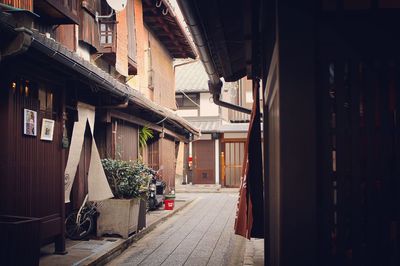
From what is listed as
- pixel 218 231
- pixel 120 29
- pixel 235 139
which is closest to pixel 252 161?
pixel 218 231

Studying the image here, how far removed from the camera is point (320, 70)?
3207 mm

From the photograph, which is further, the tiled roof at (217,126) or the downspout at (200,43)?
the tiled roof at (217,126)

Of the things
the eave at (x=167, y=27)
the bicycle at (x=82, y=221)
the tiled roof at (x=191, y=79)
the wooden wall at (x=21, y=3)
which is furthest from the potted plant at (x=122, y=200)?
the tiled roof at (x=191, y=79)

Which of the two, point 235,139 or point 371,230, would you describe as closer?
point 371,230

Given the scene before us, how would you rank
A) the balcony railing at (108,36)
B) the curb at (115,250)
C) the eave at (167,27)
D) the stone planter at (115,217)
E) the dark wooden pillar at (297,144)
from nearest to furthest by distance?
the dark wooden pillar at (297,144) → the curb at (115,250) → the stone planter at (115,217) → the balcony railing at (108,36) → the eave at (167,27)

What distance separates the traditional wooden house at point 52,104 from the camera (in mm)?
7711

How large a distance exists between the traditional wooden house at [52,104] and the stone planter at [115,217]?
Answer: 41cm

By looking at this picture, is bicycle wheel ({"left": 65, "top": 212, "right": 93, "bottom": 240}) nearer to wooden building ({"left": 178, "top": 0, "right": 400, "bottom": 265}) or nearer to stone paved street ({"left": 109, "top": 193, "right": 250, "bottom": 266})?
stone paved street ({"left": 109, "top": 193, "right": 250, "bottom": 266})

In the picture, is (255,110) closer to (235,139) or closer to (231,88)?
(231,88)

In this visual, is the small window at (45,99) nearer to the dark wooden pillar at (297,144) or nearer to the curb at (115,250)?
the curb at (115,250)

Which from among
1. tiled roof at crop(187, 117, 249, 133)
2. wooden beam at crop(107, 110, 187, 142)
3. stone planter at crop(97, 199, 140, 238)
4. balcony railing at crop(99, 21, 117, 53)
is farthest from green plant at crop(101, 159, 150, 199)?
tiled roof at crop(187, 117, 249, 133)

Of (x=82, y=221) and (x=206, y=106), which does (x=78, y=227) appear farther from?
(x=206, y=106)

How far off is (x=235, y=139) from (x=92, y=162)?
23971 mm

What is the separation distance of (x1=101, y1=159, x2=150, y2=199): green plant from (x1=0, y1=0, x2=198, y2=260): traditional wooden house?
63 centimetres
